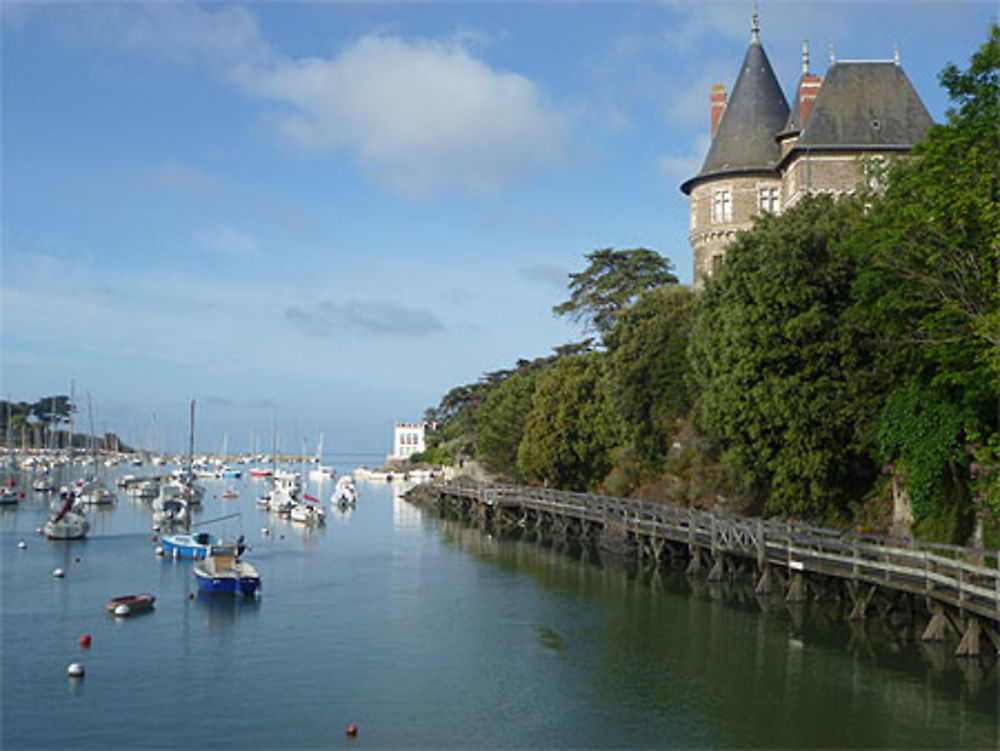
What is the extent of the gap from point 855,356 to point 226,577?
2779cm

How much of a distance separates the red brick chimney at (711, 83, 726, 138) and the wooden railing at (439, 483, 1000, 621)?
87.8 feet

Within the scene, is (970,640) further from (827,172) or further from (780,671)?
(827,172)

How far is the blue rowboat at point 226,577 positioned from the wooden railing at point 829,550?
20659 millimetres

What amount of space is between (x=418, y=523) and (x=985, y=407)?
5743 centimetres

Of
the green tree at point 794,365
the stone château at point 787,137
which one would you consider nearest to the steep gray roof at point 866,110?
the stone château at point 787,137

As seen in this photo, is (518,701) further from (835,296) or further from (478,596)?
(835,296)

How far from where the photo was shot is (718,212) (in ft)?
207

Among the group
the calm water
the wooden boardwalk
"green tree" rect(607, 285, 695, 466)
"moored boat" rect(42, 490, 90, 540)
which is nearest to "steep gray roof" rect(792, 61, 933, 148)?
"green tree" rect(607, 285, 695, 466)

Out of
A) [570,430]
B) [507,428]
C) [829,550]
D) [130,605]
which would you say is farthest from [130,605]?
[507,428]

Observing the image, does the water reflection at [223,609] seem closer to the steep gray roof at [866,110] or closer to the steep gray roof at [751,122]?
the steep gray roof at [866,110]

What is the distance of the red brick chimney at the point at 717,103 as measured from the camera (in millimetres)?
65875

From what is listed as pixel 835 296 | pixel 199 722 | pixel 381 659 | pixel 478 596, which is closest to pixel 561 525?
pixel 478 596

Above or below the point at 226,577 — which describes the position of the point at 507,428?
above

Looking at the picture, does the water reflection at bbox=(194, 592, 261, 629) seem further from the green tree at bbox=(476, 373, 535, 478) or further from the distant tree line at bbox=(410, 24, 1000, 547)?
the green tree at bbox=(476, 373, 535, 478)
